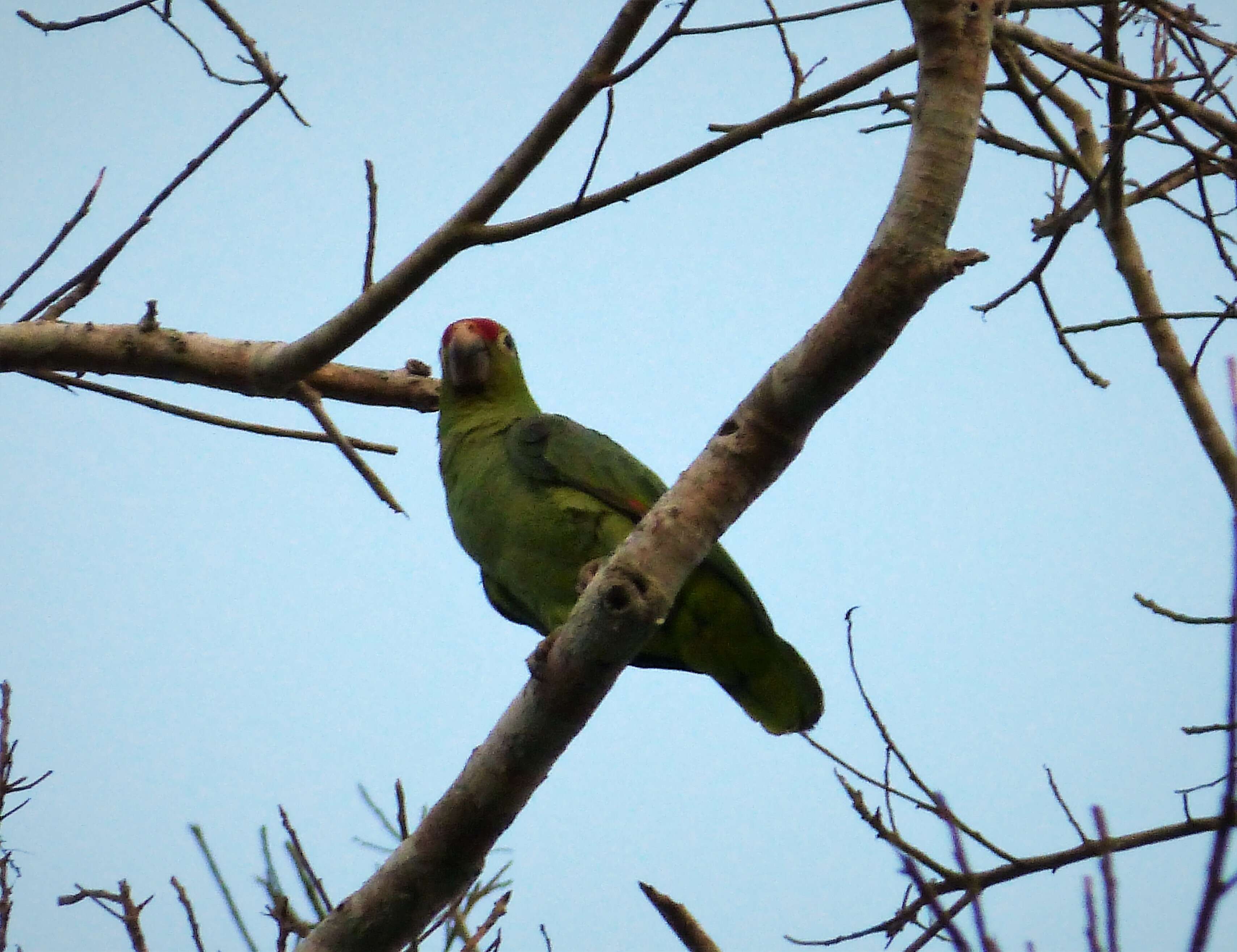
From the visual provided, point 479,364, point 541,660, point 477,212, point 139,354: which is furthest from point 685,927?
point 479,364

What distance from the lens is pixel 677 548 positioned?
2.10 metres

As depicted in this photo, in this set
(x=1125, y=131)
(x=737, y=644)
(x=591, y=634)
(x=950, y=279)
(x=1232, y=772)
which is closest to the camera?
(x=1232, y=772)

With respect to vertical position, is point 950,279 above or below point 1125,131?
below

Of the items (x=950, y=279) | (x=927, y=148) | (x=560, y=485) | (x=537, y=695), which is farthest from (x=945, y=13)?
(x=560, y=485)

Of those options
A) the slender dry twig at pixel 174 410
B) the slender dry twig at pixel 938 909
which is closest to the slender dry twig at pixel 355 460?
the slender dry twig at pixel 174 410

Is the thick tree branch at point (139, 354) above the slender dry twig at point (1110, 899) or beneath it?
above

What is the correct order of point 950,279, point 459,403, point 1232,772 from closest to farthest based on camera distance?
point 1232,772
point 950,279
point 459,403

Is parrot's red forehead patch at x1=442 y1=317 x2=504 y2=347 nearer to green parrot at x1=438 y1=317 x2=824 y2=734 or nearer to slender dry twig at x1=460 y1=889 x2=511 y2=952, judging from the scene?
green parrot at x1=438 y1=317 x2=824 y2=734

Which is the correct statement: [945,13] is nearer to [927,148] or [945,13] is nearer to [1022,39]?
[927,148]

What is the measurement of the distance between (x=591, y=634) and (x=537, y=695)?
212mm

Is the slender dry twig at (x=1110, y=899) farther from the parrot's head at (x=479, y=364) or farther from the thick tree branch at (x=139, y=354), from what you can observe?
the parrot's head at (x=479, y=364)

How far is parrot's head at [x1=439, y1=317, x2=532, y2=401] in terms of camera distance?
169 inches

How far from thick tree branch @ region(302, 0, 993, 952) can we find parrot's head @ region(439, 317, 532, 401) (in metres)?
2.18

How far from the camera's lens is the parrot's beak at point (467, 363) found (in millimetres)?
4289
